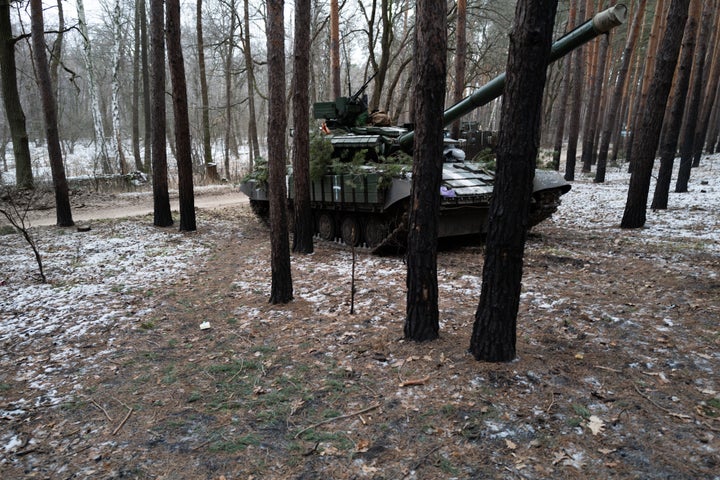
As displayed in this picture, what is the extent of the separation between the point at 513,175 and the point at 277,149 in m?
2.97

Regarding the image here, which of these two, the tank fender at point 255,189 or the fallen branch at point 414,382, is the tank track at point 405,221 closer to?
the tank fender at point 255,189

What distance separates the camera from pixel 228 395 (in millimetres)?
3652

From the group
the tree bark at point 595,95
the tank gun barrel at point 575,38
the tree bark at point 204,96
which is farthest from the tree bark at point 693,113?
the tree bark at point 204,96

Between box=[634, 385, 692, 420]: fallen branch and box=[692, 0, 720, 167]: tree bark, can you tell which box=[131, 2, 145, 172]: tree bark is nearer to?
box=[634, 385, 692, 420]: fallen branch

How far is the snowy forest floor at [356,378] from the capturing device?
280 cm

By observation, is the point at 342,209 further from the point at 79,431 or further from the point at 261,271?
the point at 79,431

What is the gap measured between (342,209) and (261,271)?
2.22 m

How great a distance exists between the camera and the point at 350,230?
9078mm

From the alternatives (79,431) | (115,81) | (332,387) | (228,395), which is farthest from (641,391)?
(115,81)

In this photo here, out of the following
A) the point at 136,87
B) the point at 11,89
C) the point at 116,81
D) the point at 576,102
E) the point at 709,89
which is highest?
the point at 709,89

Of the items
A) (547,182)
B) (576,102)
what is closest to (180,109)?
(547,182)

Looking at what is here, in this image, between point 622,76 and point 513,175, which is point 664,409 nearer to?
point 513,175

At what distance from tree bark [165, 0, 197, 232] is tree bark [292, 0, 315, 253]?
3.15 m

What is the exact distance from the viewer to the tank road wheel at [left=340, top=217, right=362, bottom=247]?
891 cm
